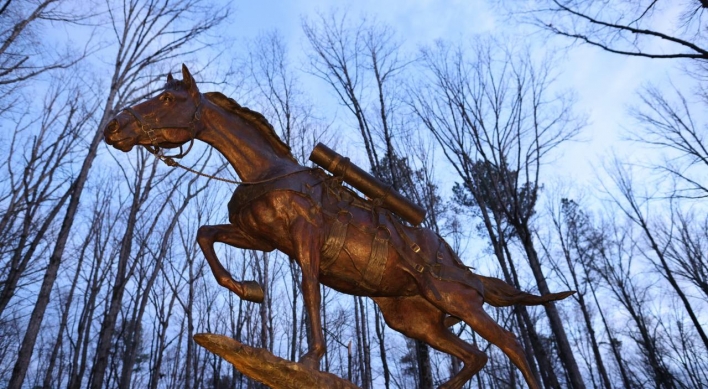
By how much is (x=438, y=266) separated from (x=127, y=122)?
9.21 ft

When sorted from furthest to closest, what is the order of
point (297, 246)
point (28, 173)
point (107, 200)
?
point (107, 200)
point (28, 173)
point (297, 246)

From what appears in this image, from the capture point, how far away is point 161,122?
3451mm

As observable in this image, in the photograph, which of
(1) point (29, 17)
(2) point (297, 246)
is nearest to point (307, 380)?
(2) point (297, 246)

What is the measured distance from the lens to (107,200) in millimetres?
16031

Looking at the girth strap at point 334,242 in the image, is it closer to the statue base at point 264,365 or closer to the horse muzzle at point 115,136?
the statue base at point 264,365

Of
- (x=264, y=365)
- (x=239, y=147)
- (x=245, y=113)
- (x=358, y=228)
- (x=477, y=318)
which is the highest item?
(x=245, y=113)

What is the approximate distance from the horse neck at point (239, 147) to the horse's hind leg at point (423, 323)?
1.60 m

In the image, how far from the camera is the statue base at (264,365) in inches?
106

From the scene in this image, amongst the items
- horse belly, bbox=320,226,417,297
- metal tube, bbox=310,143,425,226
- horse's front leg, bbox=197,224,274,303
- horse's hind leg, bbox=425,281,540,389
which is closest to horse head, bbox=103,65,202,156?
horse's front leg, bbox=197,224,274,303

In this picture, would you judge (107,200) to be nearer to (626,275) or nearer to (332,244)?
(332,244)

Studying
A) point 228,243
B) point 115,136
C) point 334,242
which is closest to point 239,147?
point 228,243

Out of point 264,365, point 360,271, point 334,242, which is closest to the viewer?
point 264,365

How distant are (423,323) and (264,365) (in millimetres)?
1818

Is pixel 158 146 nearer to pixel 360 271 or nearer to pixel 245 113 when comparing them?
pixel 245 113
